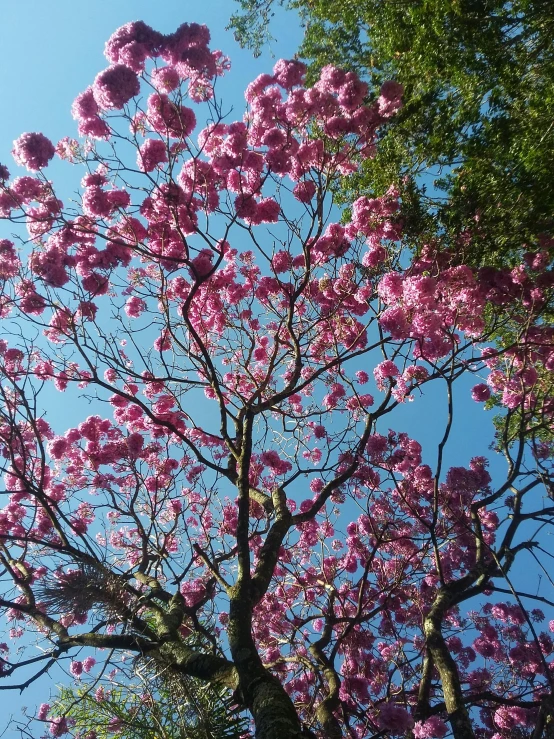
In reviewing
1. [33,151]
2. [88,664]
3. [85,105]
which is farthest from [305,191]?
[88,664]

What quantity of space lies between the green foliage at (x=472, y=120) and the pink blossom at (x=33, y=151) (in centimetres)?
395

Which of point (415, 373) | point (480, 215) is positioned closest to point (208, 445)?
point (415, 373)

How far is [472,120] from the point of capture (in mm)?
5805

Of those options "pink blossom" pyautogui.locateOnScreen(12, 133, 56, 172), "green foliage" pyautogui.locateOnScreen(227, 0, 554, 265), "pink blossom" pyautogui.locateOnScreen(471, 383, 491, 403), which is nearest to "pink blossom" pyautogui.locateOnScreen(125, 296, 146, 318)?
"pink blossom" pyautogui.locateOnScreen(12, 133, 56, 172)

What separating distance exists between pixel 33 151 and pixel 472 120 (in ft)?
16.2

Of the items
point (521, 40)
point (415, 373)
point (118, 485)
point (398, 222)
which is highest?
point (521, 40)

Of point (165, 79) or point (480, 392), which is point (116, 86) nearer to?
point (165, 79)

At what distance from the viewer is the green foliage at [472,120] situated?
5414 millimetres

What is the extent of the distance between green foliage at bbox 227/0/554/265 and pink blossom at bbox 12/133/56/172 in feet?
12.9

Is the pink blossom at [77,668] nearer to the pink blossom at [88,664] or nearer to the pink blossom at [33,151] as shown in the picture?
the pink blossom at [88,664]

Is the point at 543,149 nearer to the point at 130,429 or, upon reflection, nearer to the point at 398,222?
A: the point at 398,222

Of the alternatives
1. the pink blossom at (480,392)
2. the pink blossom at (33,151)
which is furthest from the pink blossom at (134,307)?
the pink blossom at (480,392)

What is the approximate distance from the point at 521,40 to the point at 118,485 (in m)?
7.94

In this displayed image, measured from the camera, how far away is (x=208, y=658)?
355 centimetres
